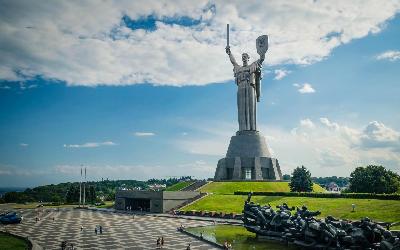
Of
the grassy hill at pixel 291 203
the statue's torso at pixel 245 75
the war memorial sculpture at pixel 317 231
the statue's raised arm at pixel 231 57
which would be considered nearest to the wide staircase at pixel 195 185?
the grassy hill at pixel 291 203

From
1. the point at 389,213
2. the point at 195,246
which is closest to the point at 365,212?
the point at 389,213

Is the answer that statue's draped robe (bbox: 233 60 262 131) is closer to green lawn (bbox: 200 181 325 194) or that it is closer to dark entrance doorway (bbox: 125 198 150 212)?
green lawn (bbox: 200 181 325 194)

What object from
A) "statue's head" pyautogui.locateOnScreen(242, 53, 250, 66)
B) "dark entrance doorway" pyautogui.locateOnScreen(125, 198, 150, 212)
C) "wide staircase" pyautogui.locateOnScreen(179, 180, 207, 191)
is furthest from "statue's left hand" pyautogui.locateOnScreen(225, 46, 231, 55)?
"dark entrance doorway" pyautogui.locateOnScreen(125, 198, 150, 212)

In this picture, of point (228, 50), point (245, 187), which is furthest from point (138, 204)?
point (228, 50)

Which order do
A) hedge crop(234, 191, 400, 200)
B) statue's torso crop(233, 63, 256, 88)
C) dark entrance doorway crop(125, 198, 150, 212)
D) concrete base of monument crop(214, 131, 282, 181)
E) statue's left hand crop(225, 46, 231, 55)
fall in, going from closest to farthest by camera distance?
hedge crop(234, 191, 400, 200) < dark entrance doorway crop(125, 198, 150, 212) < concrete base of monument crop(214, 131, 282, 181) < statue's torso crop(233, 63, 256, 88) < statue's left hand crop(225, 46, 231, 55)

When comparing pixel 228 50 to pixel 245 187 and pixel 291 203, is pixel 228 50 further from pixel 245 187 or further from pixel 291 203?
pixel 291 203

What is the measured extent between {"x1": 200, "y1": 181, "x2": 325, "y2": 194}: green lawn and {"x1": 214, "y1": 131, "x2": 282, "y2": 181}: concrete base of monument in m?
4.54

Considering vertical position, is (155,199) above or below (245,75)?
below

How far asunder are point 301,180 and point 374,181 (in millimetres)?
10921

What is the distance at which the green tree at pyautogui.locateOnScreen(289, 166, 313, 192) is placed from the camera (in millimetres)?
58938

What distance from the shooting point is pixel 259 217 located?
33750 mm

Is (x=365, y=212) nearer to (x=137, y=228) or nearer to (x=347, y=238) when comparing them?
(x=347, y=238)

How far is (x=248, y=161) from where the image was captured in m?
73.6

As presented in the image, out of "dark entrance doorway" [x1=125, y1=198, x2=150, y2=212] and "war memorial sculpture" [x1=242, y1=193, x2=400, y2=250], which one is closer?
"war memorial sculpture" [x1=242, y1=193, x2=400, y2=250]
